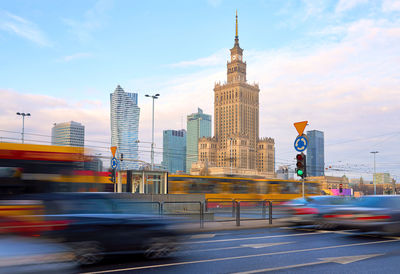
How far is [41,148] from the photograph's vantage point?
14.8 metres

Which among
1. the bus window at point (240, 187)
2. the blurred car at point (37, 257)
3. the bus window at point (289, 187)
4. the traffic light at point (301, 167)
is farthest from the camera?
the bus window at point (289, 187)

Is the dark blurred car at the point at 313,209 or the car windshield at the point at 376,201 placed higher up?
the car windshield at the point at 376,201

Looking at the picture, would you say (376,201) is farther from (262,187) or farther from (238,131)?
(238,131)

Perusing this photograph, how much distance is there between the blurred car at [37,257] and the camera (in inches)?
296

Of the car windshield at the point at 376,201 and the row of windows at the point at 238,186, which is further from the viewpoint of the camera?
the row of windows at the point at 238,186

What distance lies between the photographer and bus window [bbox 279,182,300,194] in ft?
139

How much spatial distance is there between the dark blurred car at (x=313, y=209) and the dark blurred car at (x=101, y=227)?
7.18m

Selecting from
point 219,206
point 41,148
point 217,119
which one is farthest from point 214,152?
point 41,148

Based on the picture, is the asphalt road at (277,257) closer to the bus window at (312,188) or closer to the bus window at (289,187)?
the bus window at (289,187)

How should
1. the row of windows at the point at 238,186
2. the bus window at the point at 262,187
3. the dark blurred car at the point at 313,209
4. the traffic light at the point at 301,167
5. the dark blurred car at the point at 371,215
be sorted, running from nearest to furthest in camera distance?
the dark blurred car at the point at 371,215 < the dark blurred car at the point at 313,209 < the traffic light at the point at 301,167 < the row of windows at the point at 238,186 < the bus window at the point at 262,187

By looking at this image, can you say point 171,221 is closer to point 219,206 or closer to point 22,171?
point 22,171

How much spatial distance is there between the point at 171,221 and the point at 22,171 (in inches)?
299

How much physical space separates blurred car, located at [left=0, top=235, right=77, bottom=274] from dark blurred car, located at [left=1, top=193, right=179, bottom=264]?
20 cm

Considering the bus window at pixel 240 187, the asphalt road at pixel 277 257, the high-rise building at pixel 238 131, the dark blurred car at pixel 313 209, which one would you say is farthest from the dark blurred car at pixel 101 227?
the high-rise building at pixel 238 131
